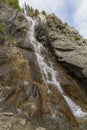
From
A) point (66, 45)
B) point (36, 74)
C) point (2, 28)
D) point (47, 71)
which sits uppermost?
point (2, 28)

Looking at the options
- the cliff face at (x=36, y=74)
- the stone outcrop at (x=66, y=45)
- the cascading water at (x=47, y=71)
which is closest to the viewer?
the cliff face at (x=36, y=74)

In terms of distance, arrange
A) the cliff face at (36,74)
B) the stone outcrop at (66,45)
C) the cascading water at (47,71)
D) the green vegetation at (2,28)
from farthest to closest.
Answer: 1. the green vegetation at (2,28)
2. the stone outcrop at (66,45)
3. the cascading water at (47,71)
4. the cliff face at (36,74)

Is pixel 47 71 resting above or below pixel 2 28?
below

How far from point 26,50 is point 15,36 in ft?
12.3

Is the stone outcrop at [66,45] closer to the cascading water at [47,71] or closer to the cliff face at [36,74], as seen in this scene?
the cliff face at [36,74]

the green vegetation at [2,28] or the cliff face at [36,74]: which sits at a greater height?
the green vegetation at [2,28]

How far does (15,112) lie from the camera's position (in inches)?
786

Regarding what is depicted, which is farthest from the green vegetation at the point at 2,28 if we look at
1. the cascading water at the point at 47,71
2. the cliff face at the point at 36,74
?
the cascading water at the point at 47,71

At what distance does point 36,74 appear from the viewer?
83.8ft

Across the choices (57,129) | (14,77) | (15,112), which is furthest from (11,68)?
(57,129)

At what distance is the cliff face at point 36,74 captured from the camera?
20.1m

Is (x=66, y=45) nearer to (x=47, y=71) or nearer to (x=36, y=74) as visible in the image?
(x=47, y=71)

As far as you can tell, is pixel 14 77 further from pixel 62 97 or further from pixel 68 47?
pixel 68 47

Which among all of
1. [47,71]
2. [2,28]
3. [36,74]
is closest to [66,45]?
[47,71]
